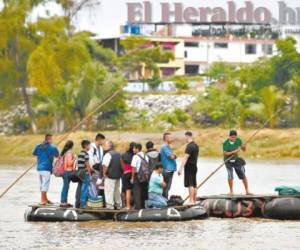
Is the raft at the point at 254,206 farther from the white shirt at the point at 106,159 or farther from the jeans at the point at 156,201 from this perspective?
the white shirt at the point at 106,159

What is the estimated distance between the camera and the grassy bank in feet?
219

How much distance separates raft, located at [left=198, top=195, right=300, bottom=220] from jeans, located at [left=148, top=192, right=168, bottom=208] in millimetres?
1582

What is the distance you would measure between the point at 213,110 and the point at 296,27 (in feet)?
149

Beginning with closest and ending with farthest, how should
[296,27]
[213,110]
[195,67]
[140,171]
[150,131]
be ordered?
1. [140,171]
2. [150,131]
3. [213,110]
4. [195,67]
5. [296,27]

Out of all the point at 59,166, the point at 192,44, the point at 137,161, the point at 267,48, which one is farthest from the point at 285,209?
the point at 267,48

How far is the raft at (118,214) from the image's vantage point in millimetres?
23938

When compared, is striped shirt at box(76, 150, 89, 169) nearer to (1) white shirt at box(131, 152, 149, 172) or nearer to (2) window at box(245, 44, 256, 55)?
(1) white shirt at box(131, 152, 149, 172)

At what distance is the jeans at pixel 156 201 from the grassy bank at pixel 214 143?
131ft

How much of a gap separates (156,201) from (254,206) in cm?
220

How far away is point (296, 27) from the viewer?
413 ft

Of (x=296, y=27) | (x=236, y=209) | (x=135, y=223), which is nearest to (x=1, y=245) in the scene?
(x=135, y=223)

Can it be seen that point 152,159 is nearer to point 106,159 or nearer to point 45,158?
point 106,159

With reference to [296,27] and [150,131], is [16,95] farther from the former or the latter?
[296,27]

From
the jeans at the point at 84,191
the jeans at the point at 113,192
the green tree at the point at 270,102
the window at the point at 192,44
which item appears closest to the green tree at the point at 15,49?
the green tree at the point at 270,102
